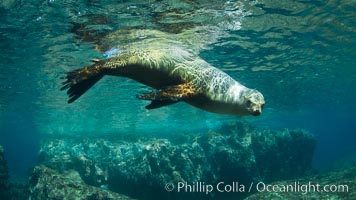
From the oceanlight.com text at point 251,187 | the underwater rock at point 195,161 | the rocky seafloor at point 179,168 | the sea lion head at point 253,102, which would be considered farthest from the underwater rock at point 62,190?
the sea lion head at point 253,102

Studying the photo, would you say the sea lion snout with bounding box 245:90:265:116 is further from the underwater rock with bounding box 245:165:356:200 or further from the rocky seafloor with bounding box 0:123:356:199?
the rocky seafloor with bounding box 0:123:356:199

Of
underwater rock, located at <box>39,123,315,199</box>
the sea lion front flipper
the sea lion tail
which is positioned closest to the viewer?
the sea lion front flipper

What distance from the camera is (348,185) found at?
11305 mm

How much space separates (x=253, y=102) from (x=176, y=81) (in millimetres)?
1710

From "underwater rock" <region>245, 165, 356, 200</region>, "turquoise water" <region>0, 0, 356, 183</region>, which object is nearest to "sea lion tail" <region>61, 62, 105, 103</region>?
"turquoise water" <region>0, 0, 356, 183</region>

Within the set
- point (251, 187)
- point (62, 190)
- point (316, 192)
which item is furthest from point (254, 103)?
point (251, 187)

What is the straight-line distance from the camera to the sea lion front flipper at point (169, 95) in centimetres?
488

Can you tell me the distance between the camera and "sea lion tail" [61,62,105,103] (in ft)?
19.3

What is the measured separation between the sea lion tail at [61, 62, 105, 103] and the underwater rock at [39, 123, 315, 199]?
9451 millimetres

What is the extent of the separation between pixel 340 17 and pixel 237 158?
888 centimetres

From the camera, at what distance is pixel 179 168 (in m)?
14.9

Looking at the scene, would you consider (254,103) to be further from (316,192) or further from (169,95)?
(316,192)

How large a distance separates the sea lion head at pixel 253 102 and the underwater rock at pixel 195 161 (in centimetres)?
1032

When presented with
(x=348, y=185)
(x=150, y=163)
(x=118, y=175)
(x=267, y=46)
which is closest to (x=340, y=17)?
(x=267, y=46)
